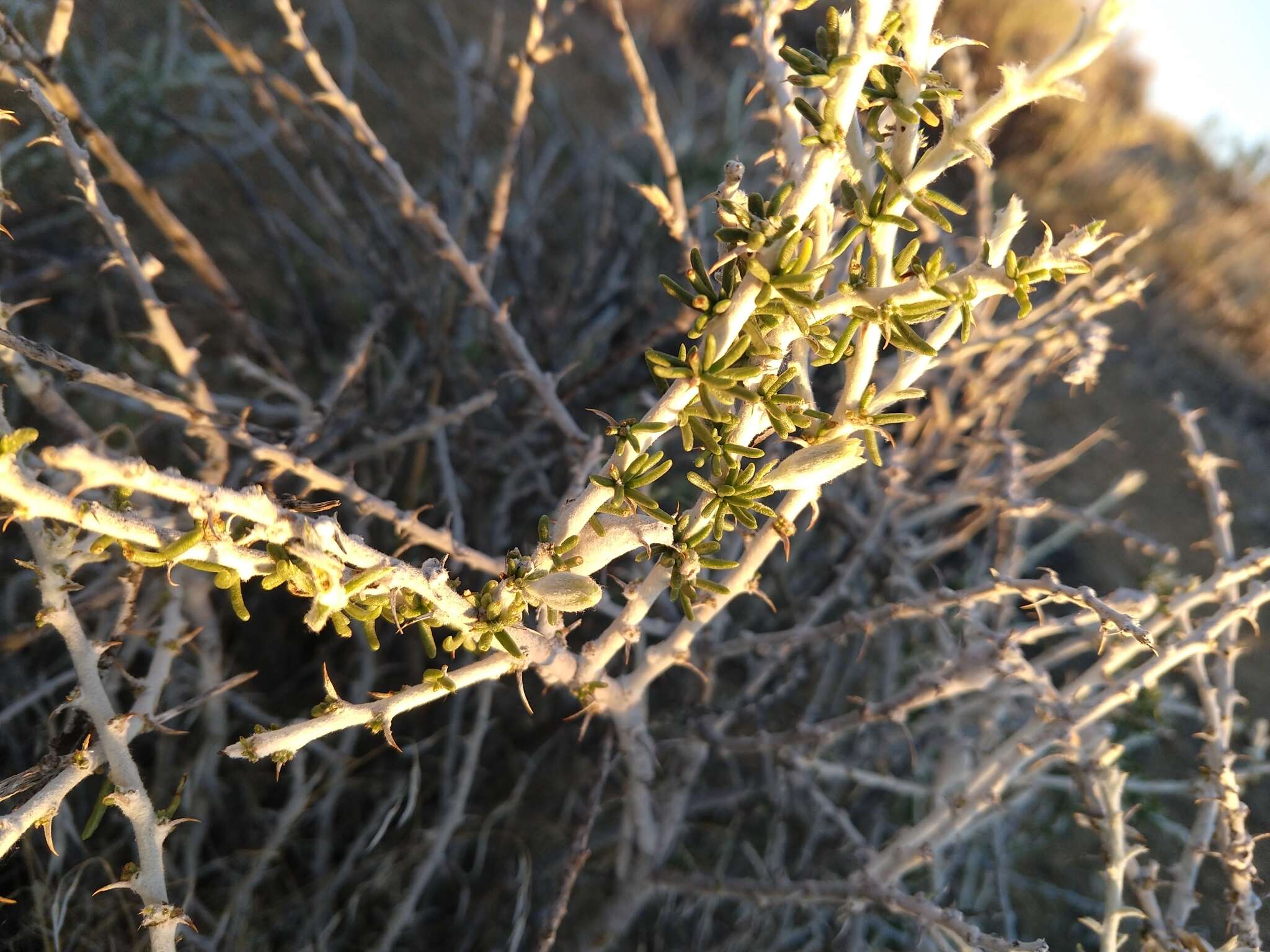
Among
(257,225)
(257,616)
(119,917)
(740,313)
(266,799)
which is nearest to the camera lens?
(740,313)

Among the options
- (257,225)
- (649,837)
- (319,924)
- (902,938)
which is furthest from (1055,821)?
(257,225)

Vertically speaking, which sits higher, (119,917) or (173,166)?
(173,166)

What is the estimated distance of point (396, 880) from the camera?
160 cm

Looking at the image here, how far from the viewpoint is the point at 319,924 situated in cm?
151

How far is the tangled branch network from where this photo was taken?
27.1 inches

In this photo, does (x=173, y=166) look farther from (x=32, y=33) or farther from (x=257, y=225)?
(x=32, y=33)

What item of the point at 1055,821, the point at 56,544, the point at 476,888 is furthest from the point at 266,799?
the point at 1055,821

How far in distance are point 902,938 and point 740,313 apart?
5.48ft

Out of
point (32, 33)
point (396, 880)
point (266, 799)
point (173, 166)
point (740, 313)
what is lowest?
point (266, 799)

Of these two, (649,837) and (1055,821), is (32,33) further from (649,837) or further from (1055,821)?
(1055,821)

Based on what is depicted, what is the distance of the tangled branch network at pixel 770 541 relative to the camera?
27.1 inches

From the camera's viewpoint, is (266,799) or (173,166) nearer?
(266,799)

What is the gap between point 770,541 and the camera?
0.91 metres

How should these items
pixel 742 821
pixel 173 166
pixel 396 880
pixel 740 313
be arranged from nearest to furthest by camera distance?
pixel 740 313
pixel 396 880
pixel 742 821
pixel 173 166
